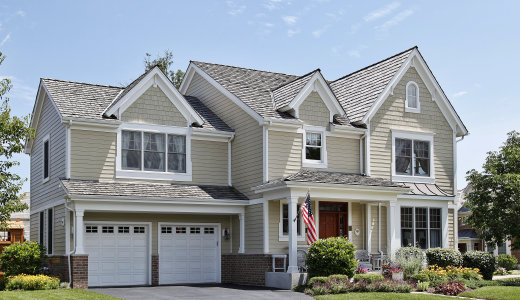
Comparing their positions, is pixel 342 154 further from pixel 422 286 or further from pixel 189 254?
pixel 189 254

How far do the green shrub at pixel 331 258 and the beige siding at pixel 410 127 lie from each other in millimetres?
5542

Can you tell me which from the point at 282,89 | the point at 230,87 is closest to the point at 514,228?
the point at 282,89

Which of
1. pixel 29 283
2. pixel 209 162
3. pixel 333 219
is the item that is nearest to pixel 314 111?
pixel 333 219

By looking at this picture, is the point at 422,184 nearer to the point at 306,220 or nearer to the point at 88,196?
the point at 306,220

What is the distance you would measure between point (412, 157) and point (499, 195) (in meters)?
4.94

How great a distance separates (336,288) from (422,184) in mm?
9411

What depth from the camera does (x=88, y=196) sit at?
22578 mm

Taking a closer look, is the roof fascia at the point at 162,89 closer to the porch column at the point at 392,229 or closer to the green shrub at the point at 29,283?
the green shrub at the point at 29,283

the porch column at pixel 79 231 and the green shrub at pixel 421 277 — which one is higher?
the porch column at pixel 79 231

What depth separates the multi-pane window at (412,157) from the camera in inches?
1109

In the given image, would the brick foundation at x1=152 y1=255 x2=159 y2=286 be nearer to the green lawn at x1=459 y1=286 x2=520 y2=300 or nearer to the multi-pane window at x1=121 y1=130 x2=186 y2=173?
the multi-pane window at x1=121 y1=130 x2=186 y2=173

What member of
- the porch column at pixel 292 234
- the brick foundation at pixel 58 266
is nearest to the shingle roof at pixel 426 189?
the porch column at pixel 292 234

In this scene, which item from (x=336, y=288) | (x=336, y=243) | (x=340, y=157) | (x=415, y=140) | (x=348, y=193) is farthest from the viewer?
(x=415, y=140)

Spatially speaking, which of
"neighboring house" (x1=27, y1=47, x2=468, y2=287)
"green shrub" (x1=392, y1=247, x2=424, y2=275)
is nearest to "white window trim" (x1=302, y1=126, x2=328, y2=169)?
"neighboring house" (x1=27, y1=47, x2=468, y2=287)
